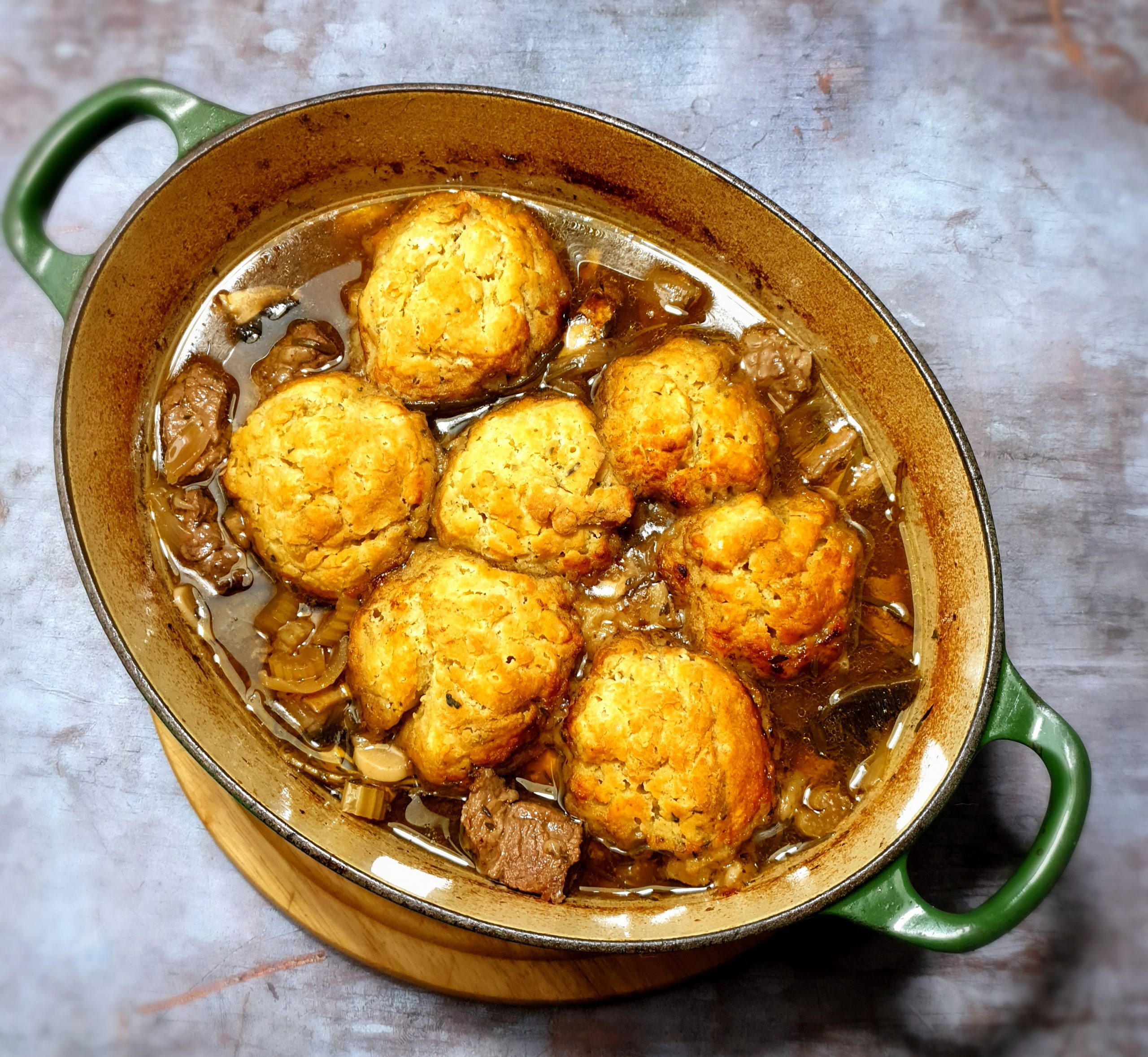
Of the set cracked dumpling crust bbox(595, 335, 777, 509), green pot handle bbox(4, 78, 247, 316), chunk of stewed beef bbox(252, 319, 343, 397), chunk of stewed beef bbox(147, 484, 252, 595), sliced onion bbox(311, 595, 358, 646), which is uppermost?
green pot handle bbox(4, 78, 247, 316)

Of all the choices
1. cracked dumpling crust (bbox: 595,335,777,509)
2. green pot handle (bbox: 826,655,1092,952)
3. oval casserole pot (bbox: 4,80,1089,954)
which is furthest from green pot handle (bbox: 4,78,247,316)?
green pot handle (bbox: 826,655,1092,952)

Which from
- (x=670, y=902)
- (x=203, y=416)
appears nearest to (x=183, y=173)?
(x=203, y=416)

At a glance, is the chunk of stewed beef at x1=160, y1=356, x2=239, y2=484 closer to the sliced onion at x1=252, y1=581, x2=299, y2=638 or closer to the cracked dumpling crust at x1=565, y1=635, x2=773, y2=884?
the sliced onion at x1=252, y1=581, x2=299, y2=638

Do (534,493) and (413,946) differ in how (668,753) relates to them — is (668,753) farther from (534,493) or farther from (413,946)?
(413,946)

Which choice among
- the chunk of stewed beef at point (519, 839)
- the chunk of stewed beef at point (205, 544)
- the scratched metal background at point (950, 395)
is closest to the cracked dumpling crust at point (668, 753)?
the chunk of stewed beef at point (519, 839)

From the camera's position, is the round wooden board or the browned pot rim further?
the round wooden board

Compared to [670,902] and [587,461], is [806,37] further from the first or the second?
[670,902]

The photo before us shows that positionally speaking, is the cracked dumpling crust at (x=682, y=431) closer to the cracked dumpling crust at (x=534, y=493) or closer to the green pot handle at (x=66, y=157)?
the cracked dumpling crust at (x=534, y=493)
